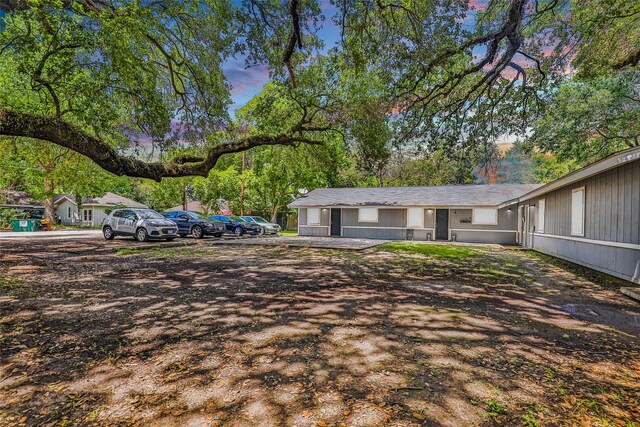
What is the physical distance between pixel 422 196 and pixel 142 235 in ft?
58.5

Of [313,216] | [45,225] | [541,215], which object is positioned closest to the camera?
[541,215]

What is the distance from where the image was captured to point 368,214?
23359mm

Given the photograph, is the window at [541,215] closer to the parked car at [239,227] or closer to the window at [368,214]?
the window at [368,214]

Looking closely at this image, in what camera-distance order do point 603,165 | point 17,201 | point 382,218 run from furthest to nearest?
point 17,201
point 382,218
point 603,165

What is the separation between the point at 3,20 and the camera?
23.0 feet

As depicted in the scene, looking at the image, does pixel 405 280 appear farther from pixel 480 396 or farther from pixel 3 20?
pixel 3 20

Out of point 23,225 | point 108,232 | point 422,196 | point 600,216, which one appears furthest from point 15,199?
point 600,216

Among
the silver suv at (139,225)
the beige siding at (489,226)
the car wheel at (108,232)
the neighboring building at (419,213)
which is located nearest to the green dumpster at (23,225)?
the car wheel at (108,232)

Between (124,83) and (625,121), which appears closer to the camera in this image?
(124,83)

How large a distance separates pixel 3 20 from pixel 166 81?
491 centimetres

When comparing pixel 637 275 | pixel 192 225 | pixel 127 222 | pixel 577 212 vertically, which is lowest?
pixel 637 275

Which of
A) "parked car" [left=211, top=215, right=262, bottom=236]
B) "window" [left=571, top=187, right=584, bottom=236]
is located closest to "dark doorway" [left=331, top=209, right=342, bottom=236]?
"parked car" [left=211, top=215, right=262, bottom=236]

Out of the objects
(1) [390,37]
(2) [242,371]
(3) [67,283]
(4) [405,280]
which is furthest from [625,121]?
(3) [67,283]

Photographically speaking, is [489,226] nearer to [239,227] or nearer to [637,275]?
[637,275]
